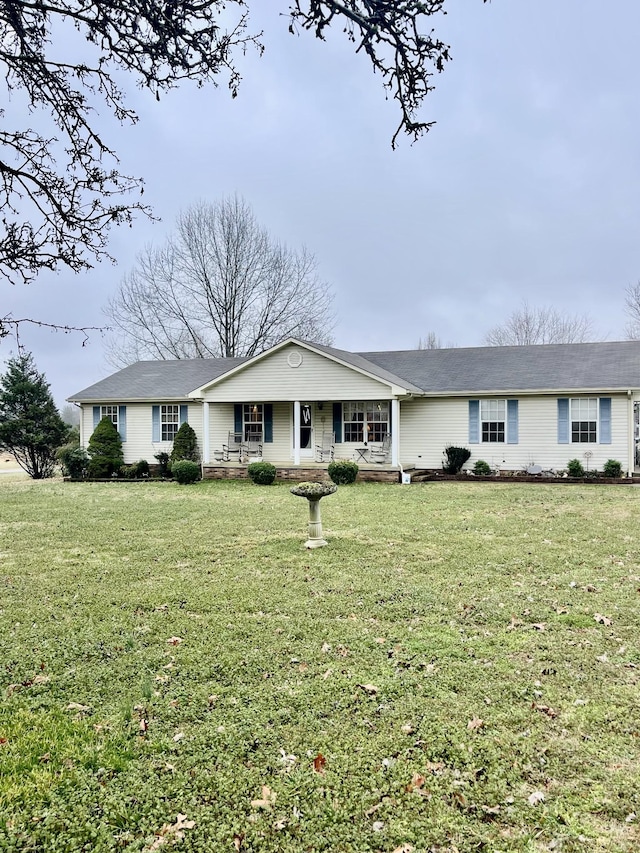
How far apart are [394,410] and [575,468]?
5844mm

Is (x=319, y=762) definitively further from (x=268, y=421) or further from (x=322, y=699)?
(x=268, y=421)

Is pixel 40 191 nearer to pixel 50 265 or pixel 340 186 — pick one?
pixel 50 265

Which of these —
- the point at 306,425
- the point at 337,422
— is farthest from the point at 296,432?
the point at 337,422

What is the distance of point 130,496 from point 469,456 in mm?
10808

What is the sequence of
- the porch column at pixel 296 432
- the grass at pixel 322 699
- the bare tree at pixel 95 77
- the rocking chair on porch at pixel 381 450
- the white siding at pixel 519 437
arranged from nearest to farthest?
1. the grass at pixel 322 699
2. the bare tree at pixel 95 77
3. the white siding at pixel 519 437
4. the rocking chair on porch at pixel 381 450
5. the porch column at pixel 296 432

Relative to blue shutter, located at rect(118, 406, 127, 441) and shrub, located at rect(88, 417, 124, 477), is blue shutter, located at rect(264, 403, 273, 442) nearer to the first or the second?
shrub, located at rect(88, 417, 124, 477)

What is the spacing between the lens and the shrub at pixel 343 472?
16.6 metres

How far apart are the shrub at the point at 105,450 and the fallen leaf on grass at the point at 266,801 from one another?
62.5 ft

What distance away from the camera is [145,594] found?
19.3ft

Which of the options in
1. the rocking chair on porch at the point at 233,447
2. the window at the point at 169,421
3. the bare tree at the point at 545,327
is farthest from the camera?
the bare tree at the point at 545,327

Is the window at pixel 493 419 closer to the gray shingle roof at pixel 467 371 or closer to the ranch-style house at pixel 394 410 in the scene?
the ranch-style house at pixel 394 410

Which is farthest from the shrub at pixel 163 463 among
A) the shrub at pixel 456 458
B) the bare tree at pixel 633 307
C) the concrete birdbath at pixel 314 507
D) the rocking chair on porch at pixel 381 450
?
the bare tree at pixel 633 307

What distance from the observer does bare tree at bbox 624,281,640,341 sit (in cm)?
3291

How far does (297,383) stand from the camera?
1828 cm
